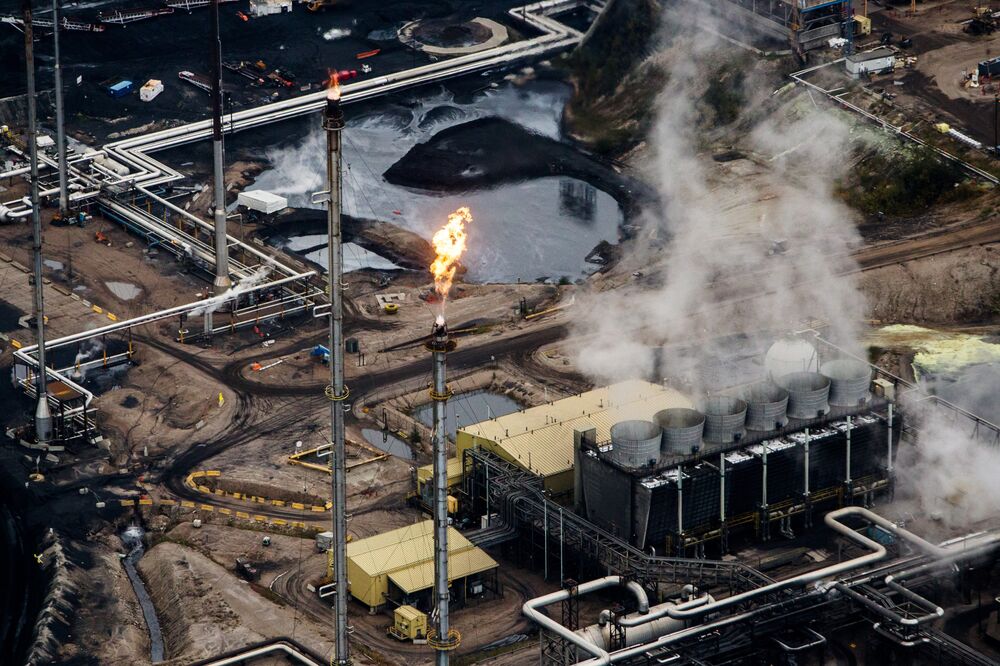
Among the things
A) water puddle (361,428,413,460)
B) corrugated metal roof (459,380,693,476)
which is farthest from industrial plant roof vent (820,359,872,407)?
water puddle (361,428,413,460)

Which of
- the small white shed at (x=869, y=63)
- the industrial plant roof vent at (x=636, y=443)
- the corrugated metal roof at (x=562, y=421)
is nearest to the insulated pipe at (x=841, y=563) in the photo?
the industrial plant roof vent at (x=636, y=443)

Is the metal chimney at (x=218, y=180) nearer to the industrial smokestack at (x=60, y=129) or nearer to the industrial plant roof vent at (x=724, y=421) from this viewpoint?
the industrial smokestack at (x=60, y=129)

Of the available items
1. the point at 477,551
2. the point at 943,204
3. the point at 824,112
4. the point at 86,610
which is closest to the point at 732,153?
the point at 824,112

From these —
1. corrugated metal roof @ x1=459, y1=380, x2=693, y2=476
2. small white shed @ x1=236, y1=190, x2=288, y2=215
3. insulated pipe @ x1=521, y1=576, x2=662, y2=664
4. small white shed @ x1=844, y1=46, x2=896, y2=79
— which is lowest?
small white shed @ x1=236, y1=190, x2=288, y2=215

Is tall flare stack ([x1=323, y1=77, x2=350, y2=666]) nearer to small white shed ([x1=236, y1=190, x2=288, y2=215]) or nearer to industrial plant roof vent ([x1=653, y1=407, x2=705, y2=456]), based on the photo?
industrial plant roof vent ([x1=653, y1=407, x2=705, y2=456])

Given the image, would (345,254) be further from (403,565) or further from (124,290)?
(403,565)

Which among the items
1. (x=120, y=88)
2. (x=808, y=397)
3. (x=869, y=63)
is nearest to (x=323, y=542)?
(x=808, y=397)
